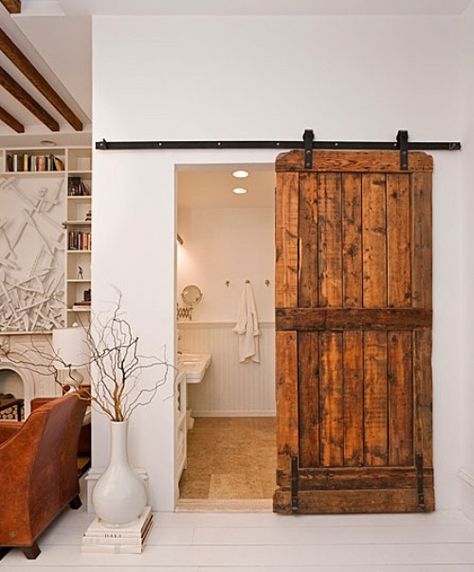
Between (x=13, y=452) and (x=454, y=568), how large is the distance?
2185 millimetres

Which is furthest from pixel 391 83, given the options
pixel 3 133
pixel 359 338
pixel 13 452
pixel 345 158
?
pixel 3 133

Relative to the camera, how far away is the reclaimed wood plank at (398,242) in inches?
130

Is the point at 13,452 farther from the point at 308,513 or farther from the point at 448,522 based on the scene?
the point at 448,522

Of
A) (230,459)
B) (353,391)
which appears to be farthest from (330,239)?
(230,459)

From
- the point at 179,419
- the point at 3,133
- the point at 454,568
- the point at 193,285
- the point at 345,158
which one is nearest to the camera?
the point at 454,568

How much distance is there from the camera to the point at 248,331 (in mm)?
6422

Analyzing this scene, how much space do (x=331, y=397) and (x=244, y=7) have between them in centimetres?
240

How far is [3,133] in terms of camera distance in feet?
17.3

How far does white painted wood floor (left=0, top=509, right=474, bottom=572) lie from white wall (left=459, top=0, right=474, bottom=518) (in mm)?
321

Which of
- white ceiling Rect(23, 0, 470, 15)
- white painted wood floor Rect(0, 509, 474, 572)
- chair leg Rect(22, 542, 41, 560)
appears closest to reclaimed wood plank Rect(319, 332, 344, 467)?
white painted wood floor Rect(0, 509, 474, 572)

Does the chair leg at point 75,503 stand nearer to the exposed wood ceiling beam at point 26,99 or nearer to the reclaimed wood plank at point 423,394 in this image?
the reclaimed wood plank at point 423,394

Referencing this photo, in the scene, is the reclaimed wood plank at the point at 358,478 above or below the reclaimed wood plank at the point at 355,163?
below

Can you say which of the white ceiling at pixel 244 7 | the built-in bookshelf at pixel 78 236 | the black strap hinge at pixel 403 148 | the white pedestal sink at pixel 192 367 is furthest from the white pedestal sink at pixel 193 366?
the white ceiling at pixel 244 7

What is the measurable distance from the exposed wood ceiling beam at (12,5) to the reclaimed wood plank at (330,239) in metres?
2.03
